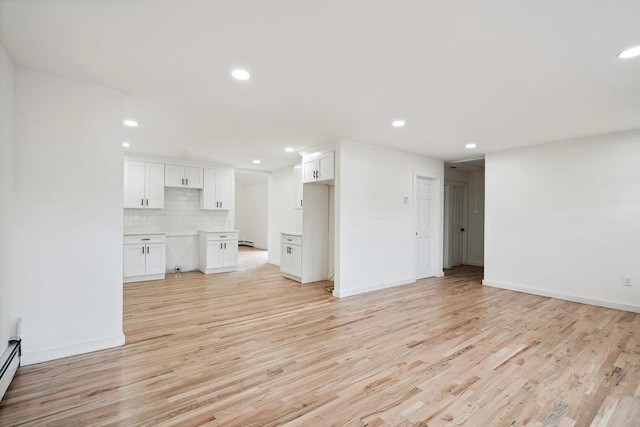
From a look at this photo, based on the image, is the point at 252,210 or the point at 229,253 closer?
the point at 229,253

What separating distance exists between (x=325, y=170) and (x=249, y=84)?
249 cm

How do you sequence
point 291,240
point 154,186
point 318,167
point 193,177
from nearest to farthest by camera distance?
point 318,167 → point 291,240 → point 154,186 → point 193,177

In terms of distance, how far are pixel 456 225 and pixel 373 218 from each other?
406cm

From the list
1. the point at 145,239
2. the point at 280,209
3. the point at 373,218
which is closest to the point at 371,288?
the point at 373,218

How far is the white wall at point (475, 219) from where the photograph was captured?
8102mm

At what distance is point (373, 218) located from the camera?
527 cm

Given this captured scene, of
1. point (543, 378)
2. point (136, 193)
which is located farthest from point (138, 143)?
point (543, 378)

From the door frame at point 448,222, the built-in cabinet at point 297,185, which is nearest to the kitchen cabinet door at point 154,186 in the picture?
the built-in cabinet at point 297,185

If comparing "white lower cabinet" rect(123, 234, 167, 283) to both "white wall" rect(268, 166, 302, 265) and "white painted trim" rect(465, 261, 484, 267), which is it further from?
"white painted trim" rect(465, 261, 484, 267)

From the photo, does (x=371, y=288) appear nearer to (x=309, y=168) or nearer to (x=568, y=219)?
(x=309, y=168)

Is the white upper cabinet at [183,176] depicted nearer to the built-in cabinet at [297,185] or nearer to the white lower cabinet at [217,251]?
the white lower cabinet at [217,251]

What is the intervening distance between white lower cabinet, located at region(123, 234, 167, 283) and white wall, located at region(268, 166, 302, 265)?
2.67 metres

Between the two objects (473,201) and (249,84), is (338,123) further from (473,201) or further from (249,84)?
(473,201)

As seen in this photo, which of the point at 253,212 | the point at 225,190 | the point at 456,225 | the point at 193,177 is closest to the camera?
the point at 193,177
